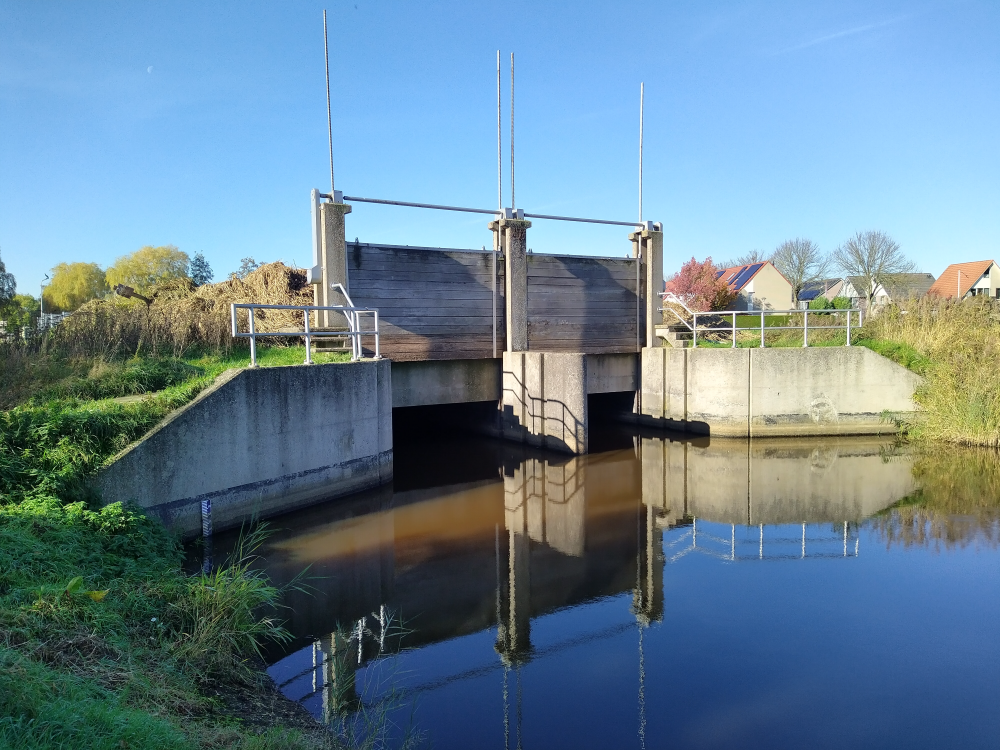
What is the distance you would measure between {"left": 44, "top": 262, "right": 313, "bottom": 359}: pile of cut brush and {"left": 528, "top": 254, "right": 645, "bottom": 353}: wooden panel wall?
5595 millimetres

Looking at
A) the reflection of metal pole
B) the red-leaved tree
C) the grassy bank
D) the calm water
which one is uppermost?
the red-leaved tree

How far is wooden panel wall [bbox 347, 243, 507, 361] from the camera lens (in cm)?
1384

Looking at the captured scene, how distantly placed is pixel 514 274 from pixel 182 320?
277 inches

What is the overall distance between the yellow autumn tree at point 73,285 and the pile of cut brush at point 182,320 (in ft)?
122

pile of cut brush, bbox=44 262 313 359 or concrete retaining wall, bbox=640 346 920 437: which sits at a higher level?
pile of cut brush, bbox=44 262 313 359

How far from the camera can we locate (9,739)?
9.31ft

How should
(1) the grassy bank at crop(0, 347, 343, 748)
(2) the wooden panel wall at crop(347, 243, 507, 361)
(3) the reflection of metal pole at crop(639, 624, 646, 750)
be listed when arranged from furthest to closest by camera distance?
(2) the wooden panel wall at crop(347, 243, 507, 361) < (3) the reflection of metal pole at crop(639, 624, 646, 750) < (1) the grassy bank at crop(0, 347, 343, 748)

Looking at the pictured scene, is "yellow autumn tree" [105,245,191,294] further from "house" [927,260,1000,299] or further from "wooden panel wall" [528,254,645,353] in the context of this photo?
"house" [927,260,1000,299]

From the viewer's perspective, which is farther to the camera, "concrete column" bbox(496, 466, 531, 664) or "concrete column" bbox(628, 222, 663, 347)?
"concrete column" bbox(628, 222, 663, 347)

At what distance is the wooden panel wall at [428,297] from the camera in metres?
13.8

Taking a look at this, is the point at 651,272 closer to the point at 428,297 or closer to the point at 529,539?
the point at 428,297

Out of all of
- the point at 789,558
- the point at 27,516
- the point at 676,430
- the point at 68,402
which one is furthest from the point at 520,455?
the point at 27,516

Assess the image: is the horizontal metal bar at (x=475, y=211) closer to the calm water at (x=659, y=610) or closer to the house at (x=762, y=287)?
the calm water at (x=659, y=610)

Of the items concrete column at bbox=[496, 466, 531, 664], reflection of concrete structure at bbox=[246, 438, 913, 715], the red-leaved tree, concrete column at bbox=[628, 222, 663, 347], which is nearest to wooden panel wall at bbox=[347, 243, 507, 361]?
reflection of concrete structure at bbox=[246, 438, 913, 715]
